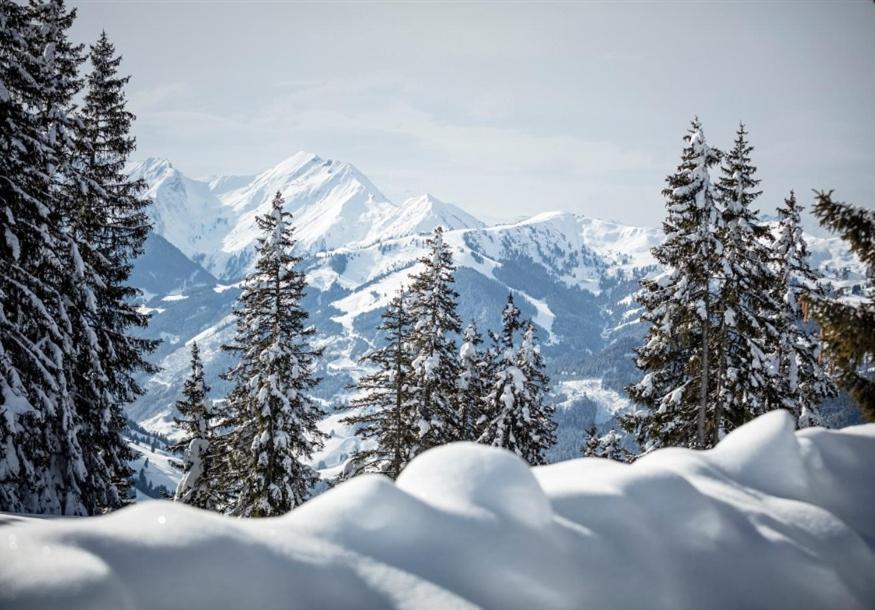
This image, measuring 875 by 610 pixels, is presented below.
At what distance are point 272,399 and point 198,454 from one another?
7575mm

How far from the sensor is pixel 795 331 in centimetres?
2330

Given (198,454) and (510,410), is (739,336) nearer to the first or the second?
(510,410)

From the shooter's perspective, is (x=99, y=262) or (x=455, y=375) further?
(x=455, y=375)

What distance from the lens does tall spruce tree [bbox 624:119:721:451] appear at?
1831 cm

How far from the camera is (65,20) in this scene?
14.9m

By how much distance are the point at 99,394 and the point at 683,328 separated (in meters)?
17.3

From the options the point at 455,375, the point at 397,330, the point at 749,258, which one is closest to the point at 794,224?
the point at 749,258

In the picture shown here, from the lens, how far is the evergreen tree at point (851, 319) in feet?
22.1

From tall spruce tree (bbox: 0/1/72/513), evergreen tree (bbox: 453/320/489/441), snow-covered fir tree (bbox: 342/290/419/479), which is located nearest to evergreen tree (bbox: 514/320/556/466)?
evergreen tree (bbox: 453/320/489/441)

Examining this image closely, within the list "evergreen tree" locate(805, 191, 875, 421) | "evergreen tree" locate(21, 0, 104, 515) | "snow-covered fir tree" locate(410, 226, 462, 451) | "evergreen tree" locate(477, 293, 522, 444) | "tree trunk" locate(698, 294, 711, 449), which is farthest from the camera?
"evergreen tree" locate(477, 293, 522, 444)

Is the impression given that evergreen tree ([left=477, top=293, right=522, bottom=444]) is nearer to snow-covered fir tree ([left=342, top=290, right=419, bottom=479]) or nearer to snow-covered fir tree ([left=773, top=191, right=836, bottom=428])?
snow-covered fir tree ([left=342, top=290, right=419, bottom=479])

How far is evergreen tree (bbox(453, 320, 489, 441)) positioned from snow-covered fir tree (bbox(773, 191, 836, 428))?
12.8 m

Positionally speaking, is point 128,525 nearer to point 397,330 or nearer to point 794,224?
point 397,330

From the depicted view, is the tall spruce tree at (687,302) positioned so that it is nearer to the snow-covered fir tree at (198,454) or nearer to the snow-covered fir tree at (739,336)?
the snow-covered fir tree at (739,336)
